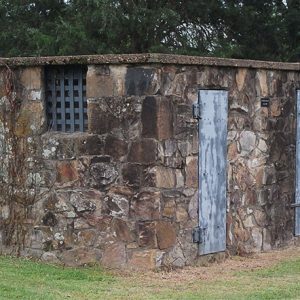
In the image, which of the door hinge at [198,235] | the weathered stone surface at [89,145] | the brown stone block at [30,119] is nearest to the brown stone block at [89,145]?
the weathered stone surface at [89,145]

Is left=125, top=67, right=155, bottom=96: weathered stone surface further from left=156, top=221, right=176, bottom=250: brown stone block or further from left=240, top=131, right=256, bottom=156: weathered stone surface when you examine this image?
left=240, top=131, right=256, bottom=156: weathered stone surface

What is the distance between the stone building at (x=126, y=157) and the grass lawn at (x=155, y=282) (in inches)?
9.8

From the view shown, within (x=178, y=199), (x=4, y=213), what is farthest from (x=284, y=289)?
(x=4, y=213)

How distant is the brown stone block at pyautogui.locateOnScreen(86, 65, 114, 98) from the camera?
759 cm

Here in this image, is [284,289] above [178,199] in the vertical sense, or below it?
below

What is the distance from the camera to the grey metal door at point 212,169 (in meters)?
7.97

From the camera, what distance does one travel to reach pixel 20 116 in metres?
8.12

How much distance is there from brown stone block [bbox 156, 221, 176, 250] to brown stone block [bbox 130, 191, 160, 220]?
15 cm

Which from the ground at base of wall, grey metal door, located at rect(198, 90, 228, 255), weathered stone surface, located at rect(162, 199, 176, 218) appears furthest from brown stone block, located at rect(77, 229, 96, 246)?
grey metal door, located at rect(198, 90, 228, 255)

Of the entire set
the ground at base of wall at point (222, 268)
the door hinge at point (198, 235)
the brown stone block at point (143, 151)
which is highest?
the brown stone block at point (143, 151)

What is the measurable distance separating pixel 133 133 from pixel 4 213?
195cm

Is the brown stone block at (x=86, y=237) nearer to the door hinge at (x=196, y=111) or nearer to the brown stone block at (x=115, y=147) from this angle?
the brown stone block at (x=115, y=147)

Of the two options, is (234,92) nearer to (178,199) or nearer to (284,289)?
(178,199)

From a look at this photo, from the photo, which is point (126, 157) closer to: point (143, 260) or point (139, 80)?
point (139, 80)
